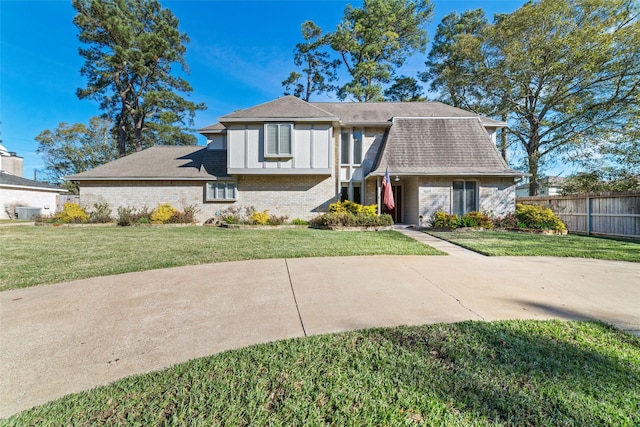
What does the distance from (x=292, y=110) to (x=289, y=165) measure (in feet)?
9.41

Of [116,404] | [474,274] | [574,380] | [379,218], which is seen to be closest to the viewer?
[116,404]

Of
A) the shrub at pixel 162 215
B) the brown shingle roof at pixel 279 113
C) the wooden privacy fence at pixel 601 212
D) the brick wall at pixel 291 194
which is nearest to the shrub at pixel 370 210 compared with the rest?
the brick wall at pixel 291 194

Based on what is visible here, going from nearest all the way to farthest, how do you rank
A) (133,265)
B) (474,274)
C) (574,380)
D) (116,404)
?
(116,404), (574,380), (474,274), (133,265)

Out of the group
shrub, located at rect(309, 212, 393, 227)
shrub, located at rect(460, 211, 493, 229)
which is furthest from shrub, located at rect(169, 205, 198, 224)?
shrub, located at rect(460, 211, 493, 229)

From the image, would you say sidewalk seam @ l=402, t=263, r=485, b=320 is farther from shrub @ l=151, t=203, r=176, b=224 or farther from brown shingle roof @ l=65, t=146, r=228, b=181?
shrub @ l=151, t=203, r=176, b=224

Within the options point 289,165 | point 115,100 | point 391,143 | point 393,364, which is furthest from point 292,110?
point 115,100

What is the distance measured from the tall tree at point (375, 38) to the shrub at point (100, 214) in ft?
63.4

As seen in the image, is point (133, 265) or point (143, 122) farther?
point (143, 122)

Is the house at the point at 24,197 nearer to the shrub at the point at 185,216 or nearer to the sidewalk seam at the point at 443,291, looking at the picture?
the shrub at the point at 185,216

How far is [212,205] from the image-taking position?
14.6m

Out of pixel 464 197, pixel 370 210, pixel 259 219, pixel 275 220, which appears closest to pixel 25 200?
pixel 259 219

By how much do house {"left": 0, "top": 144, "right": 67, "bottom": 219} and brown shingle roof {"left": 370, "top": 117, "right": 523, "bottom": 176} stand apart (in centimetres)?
2365

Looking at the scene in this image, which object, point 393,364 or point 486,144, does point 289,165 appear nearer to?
point 486,144

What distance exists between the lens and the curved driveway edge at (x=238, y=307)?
2320 mm
